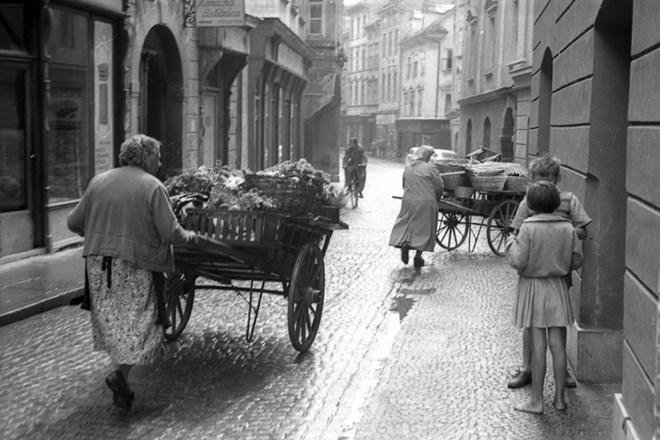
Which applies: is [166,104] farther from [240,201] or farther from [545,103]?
[240,201]

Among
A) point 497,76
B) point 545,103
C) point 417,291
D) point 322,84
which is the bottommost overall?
point 417,291

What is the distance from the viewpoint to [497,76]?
1353 inches

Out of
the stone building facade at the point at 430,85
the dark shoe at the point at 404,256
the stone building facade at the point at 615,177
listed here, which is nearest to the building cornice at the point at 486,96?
the dark shoe at the point at 404,256

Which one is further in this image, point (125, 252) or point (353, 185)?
point (353, 185)

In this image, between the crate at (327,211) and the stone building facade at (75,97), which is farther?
the stone building facade at (75,97)

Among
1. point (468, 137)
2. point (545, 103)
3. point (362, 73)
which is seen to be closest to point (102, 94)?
point (545, 103)

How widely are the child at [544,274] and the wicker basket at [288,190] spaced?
2.12 meters

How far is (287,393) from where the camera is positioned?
6676 mm

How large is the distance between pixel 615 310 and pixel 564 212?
36.6 inches

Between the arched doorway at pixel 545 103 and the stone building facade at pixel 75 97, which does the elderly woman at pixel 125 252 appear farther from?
the arched doorway at pixel 545 103

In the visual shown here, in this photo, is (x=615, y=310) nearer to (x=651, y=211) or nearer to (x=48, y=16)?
(x=651, y=211)

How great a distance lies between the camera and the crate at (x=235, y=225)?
7266 millimetres

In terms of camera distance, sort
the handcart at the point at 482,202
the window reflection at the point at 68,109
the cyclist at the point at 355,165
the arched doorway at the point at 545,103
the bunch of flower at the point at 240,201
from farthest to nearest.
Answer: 1. the cyclist at the point at 355,165
2. the handcart at the point at 482,202
3. the window reflection at the point at 68,109
4. the arched doorway at the point at 545,103
5. the bunch of flower at the point at 240,201

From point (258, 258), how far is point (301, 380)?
0.98 metres
